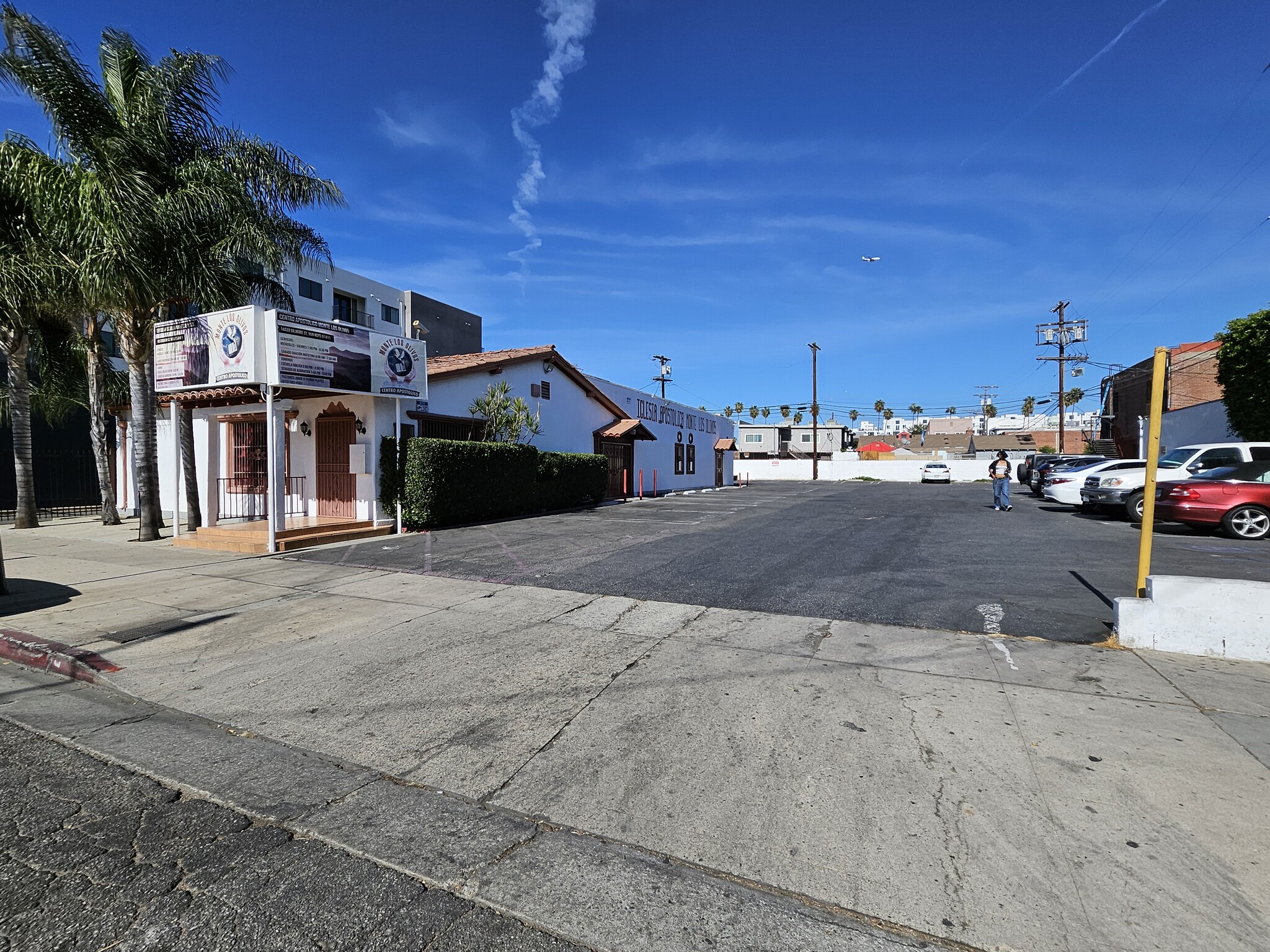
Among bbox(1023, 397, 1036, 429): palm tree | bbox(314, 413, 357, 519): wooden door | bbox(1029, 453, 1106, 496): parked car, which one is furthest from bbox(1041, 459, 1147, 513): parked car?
bbox(1023, 397, 1036, 429): palm tree

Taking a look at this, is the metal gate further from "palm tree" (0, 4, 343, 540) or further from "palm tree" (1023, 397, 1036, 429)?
"palm tree" (1023, 397, 1036, 429)

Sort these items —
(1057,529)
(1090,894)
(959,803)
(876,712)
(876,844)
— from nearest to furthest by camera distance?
(1090,894) → (876,844) → (959,803) → (876,712) → (1057,529)

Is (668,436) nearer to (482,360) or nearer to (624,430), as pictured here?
(624,430)

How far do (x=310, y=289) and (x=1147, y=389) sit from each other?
166ft

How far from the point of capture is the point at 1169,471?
1401cm

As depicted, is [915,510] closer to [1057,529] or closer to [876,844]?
[1057,529]

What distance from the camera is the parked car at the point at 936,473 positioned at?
46656 mm

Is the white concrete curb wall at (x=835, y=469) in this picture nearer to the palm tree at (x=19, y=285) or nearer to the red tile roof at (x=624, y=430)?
the red tile roof at (x=624, y=430)

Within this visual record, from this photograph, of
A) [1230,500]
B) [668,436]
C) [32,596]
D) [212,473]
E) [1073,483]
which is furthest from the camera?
[668,436]

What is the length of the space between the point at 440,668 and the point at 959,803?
12.6ft

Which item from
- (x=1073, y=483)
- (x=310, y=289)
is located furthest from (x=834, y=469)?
(x=310, y=289)

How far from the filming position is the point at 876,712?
14.1ft

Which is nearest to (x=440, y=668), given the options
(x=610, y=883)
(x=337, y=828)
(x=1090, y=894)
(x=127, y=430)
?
(x=337, y=828)

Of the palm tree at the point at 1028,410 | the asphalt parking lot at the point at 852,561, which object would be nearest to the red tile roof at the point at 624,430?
the asphalt parking lot at the point at 852,561
